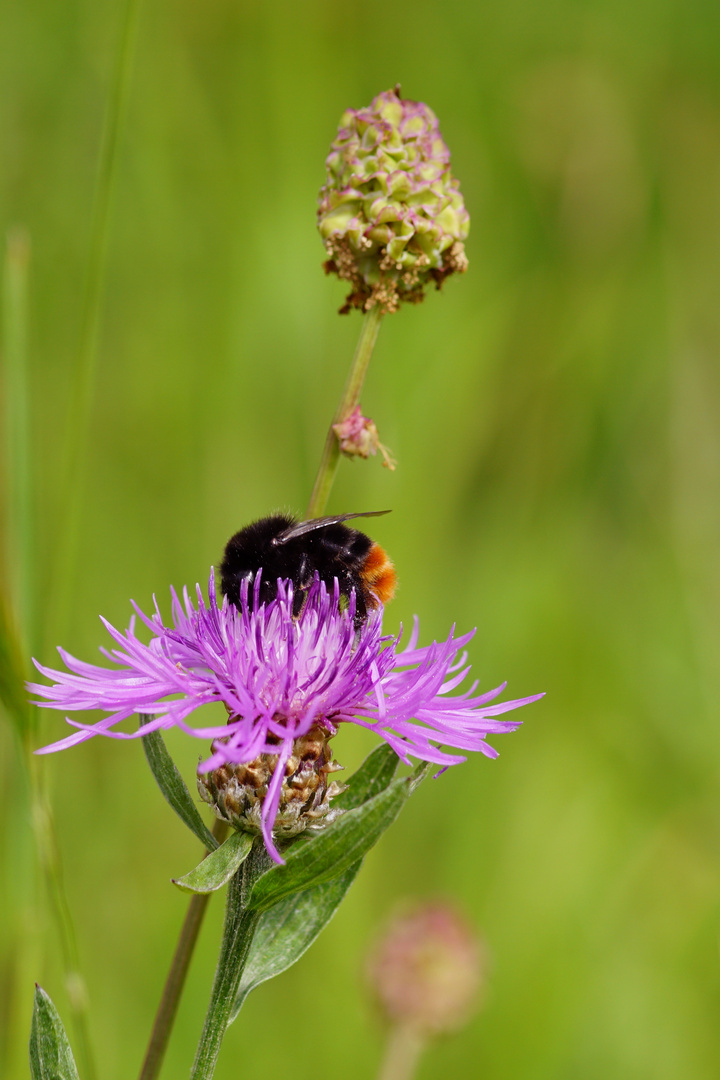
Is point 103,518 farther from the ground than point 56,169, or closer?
closer

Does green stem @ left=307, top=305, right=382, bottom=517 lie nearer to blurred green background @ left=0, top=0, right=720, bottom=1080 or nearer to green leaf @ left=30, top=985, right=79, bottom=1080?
green leaf @ left=30, top=985, right=79, bottom=1080

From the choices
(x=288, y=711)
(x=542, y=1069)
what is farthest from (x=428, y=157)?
(x=542, y=1069)

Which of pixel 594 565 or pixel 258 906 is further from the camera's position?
pixel 594 565

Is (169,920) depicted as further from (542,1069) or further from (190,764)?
(542,1069)

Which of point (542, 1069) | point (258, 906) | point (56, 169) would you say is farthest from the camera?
point (56, 169)

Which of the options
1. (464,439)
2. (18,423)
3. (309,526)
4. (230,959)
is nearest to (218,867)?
(230,959)

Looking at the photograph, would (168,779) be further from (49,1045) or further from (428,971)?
(428,971)

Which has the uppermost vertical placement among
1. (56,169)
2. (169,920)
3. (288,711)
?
(56,169)
